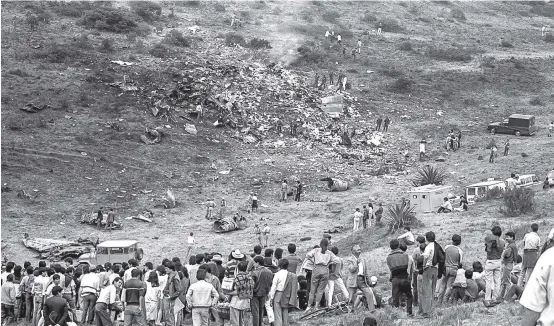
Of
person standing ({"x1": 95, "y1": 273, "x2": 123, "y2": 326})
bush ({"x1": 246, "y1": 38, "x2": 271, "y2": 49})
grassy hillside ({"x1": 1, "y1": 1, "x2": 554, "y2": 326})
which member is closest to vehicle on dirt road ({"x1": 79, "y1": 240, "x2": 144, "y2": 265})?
grassy hillside ({"x1": 1, "y1": 1, "x2": 554, "y2": 326})

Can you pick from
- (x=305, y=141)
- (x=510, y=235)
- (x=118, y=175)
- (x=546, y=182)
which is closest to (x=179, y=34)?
(x=305, y=141)

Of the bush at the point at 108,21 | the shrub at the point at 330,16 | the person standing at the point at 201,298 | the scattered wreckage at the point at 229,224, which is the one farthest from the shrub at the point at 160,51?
the person standing at the point at 201,298

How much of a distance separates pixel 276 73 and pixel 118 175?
1550 cm

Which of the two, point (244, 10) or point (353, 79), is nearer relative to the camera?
point (353, 79)

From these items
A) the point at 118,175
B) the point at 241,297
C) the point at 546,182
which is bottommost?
the point at 118,175

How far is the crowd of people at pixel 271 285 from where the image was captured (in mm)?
11281

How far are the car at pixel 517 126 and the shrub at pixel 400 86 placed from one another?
7183 mm

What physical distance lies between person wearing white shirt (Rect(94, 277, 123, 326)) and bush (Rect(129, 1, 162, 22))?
44291 millimetres

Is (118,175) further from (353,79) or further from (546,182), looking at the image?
(353,79)

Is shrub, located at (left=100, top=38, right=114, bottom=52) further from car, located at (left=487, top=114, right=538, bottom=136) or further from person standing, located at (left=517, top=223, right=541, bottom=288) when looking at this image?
person standing, located at (left=517, top=223, right=541, bottom=288)

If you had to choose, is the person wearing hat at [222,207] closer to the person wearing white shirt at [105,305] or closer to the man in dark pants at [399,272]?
the person wearing white shirt at [105,305]

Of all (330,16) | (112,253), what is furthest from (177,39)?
(112,253)

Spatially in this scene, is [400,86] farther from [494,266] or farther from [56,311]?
[56,311]

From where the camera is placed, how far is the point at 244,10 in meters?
62.1
